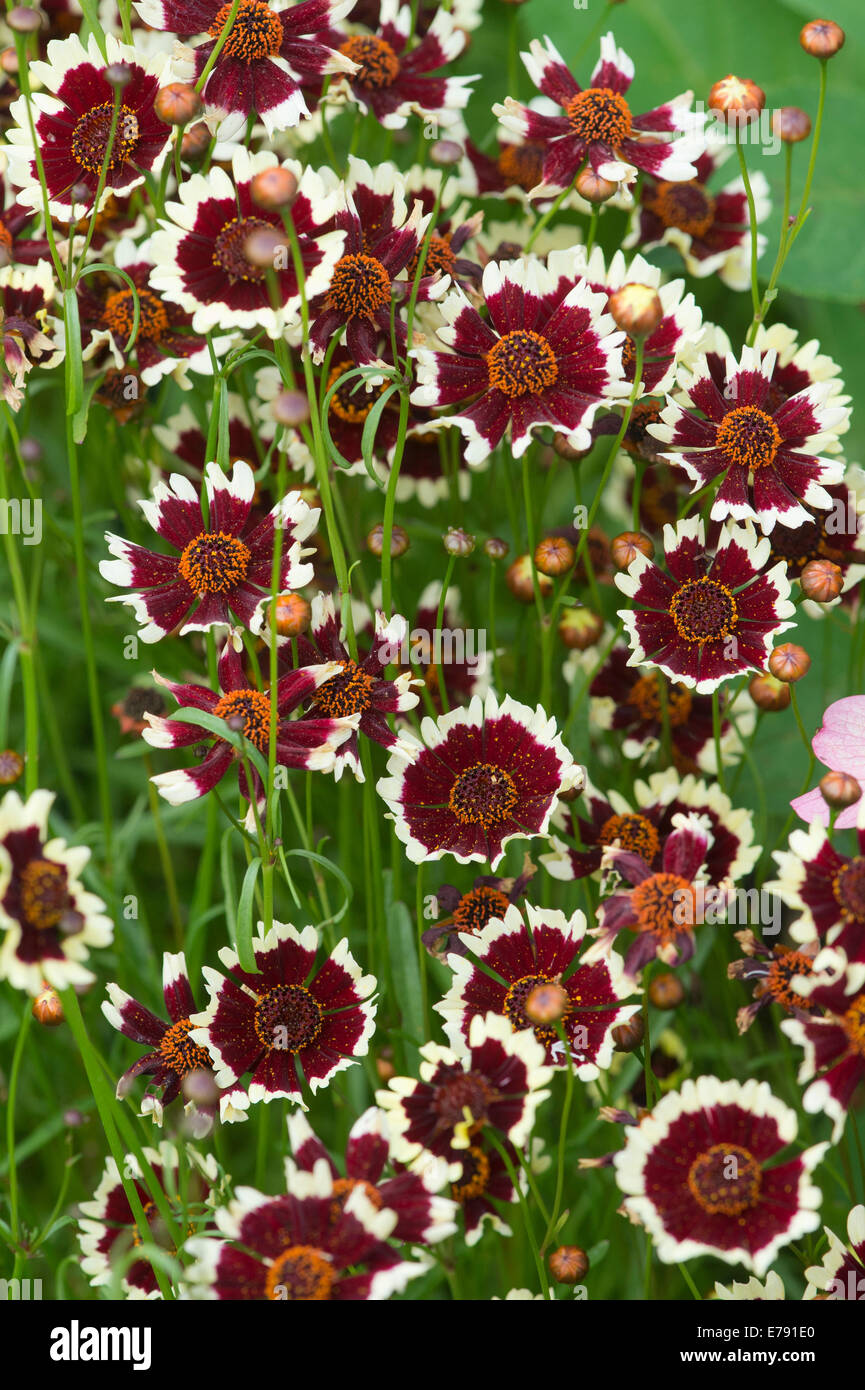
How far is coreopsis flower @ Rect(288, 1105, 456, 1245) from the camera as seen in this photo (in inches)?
22.3

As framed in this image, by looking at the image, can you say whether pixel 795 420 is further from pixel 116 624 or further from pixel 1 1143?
pixel 1 1143

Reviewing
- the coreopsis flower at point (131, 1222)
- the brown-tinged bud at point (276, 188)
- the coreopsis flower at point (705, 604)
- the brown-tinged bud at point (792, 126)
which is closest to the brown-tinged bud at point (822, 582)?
the coreopsis flower at point (705, 604)

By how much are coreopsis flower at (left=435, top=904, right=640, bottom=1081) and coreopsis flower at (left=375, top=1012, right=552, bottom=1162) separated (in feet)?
0.13

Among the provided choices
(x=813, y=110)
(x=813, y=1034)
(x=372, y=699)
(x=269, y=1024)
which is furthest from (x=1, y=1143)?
(x=813, y=110)

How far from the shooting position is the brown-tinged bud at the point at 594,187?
2.57ft

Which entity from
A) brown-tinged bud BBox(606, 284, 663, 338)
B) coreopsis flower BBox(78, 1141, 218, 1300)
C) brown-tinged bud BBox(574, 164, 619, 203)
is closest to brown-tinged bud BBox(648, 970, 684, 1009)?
coreopsis flower BBox(78, 1141, 218, 1300)

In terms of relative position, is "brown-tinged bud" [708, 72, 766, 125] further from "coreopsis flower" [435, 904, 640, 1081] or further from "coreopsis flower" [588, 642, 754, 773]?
"coreopsis flower" [435, 904, 640, 1081]

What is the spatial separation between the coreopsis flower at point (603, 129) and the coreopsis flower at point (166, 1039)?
540 millimetres

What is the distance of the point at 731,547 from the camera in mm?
766

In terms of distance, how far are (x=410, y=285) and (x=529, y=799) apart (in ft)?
1.01

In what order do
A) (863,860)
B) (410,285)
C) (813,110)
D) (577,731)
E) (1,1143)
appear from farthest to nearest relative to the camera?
(813,110)
(1,1143)
(577,731)
(410,285)
(863,860)

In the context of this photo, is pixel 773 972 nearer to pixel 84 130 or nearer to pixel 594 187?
pixel 594 187

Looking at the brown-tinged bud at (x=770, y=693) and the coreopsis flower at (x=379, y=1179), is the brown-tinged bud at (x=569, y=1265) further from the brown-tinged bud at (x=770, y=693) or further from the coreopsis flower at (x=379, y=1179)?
the brown-tinged bud at (x=770, y=693)

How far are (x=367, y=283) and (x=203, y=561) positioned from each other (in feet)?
0.62
